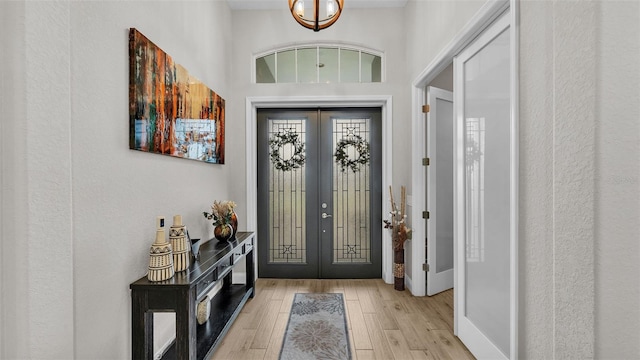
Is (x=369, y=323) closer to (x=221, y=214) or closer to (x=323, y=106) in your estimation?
(x=221, y=214)

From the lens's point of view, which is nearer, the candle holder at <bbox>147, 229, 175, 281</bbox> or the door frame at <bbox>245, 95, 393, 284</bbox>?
the candle holder at <bbox>147, 229, 175, 281</bbox>

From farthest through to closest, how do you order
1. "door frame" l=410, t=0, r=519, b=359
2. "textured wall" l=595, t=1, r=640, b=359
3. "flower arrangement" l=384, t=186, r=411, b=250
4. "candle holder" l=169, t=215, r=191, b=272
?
1. "flower arrangement" l=384, t=186, r=411, b=250
2. "candle holder" l=169, t=215, r=191, b=272
3. "door frame" l=410, t=0, r=519, b=359
4. "textured wall" l=595, t=1, r=640, b=359

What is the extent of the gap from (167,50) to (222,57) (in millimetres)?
1311

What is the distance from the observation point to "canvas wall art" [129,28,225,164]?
1.90 metres

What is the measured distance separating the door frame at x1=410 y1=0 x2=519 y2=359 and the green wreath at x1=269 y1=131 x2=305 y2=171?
4.60ft

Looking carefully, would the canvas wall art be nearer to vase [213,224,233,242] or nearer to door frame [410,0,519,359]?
vase [213,224,233,242]

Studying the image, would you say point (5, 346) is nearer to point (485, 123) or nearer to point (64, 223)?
point (64, 223)

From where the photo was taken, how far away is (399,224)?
11.8 ft

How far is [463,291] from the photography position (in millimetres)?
2424

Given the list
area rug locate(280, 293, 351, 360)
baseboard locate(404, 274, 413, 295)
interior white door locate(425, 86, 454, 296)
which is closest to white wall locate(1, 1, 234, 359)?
area rug locate(280, 293, 351, 360)

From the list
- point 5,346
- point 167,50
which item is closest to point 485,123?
point 167,50

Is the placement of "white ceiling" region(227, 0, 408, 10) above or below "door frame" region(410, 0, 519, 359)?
above

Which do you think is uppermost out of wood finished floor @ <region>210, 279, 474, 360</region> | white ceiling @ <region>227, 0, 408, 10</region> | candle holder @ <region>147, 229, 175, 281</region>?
white ceiling @ <region>227, 0, 408, 10</region>

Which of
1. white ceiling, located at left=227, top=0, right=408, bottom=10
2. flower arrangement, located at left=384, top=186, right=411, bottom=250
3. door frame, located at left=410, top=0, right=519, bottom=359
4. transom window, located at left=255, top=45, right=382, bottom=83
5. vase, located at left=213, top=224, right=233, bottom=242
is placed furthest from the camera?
transom window, located at left=255, top=45, right=382, bottom=83
